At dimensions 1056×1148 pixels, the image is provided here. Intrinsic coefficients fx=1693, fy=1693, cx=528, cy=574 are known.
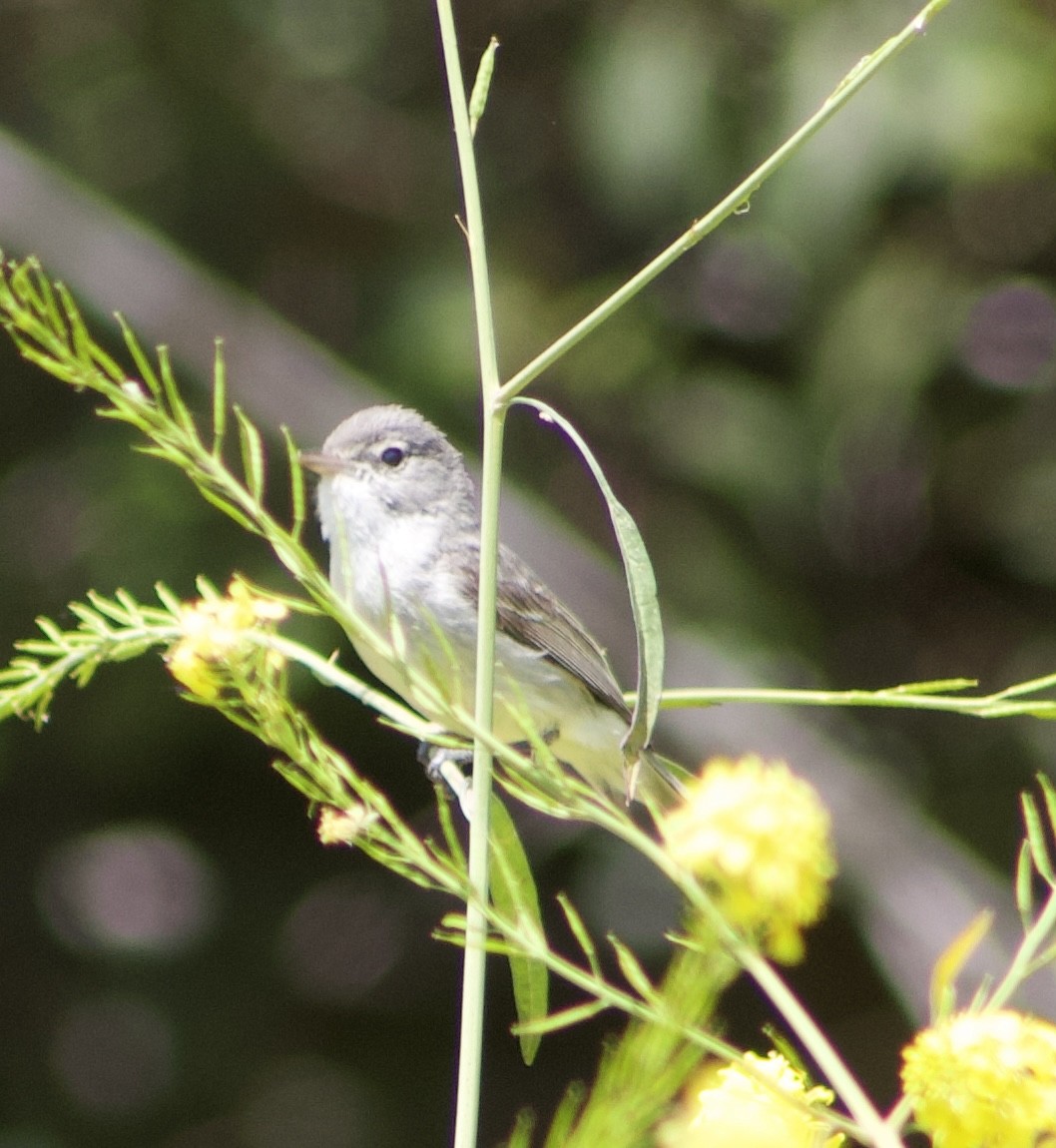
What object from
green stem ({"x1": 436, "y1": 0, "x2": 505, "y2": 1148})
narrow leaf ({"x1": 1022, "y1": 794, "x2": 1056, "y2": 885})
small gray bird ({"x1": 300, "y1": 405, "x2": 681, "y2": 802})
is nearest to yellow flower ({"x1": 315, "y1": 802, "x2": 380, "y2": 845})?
green stem ({"x1": 436, "y1": 0, "x2": 505, "y2": 1148})

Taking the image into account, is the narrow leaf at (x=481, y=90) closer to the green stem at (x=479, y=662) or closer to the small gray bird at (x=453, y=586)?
the green stem at (x=479, y=662)

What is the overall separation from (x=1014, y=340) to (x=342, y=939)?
7.81ft

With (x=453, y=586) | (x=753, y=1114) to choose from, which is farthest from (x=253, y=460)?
(x=453, y=586)

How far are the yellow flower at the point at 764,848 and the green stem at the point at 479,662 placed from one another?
4.8 inches

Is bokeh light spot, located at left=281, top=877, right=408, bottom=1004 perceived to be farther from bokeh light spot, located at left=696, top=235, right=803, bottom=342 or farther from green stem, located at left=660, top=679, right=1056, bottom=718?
green stem, located at left=660, top=679, right=1056, bottom=718

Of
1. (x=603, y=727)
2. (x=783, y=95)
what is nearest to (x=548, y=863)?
(x=603, y=727)

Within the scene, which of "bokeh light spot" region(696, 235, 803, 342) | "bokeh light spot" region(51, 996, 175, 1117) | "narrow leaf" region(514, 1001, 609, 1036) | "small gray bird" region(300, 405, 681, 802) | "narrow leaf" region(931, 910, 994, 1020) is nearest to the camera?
"narrow leaf" region(931, 910, 994, 1020)

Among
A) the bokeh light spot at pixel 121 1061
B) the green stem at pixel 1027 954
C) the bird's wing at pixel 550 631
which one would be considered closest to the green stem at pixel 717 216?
the green stem at pixel 1027 954

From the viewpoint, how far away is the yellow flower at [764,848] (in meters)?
0.57

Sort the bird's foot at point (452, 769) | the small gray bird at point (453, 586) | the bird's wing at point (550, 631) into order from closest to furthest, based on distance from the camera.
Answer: the bird's foot at point (452, 769) < the small gray bird at point (453, 586) < the bird's wing at point (550, 631)

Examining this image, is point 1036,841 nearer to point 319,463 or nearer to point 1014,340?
point 319,463

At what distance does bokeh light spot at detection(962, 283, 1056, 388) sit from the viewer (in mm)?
4391

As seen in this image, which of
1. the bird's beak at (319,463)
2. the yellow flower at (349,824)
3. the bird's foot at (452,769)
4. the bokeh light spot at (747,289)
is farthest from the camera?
the bokeh light spot at (747,289)

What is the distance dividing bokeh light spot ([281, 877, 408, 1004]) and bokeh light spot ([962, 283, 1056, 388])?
2.13m
